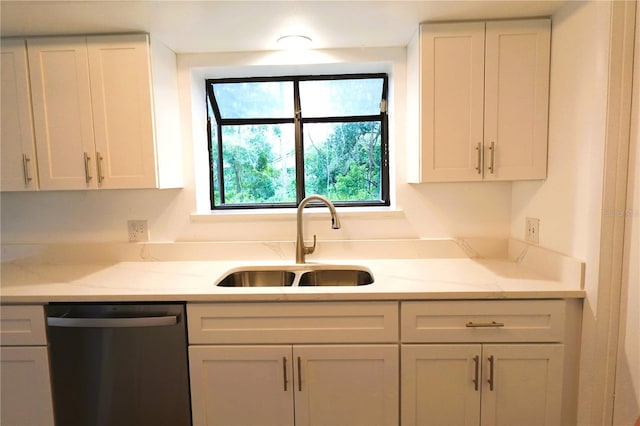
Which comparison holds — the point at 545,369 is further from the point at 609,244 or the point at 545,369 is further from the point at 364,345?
→ the point at 364,345

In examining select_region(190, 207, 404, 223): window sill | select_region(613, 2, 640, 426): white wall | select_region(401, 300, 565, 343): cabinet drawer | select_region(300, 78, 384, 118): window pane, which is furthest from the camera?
select_region(300, 78, 384, 118): window pane

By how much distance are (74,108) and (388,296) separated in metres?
1.77

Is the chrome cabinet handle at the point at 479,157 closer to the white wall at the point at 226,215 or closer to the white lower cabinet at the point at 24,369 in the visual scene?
the white wall at the point at 226,215

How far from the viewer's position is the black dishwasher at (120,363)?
4.35 ft

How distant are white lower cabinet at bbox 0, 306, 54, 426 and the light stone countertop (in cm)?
9

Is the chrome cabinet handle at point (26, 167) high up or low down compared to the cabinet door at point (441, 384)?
up

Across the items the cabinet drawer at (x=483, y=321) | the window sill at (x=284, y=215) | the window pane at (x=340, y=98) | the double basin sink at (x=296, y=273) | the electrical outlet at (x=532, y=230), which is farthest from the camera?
the window pane at (x=340, y=98)

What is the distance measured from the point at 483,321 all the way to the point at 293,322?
2.59 ft

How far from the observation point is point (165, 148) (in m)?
1.71

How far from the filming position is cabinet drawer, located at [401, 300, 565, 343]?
1.28 meters

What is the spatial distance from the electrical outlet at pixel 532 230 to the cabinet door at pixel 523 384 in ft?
1.76

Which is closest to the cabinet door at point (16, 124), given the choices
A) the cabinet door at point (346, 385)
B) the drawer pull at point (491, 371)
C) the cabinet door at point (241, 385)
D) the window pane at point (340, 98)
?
the cabinet door at point (241, 385)

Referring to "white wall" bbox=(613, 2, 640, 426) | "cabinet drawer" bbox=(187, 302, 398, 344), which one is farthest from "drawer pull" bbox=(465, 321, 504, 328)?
"white wall" bbox=(613, 2, 640, 426)

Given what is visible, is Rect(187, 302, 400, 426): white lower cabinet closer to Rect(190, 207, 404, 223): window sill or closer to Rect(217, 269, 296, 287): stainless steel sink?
Rect(217, 269, 296, 287): stainless steel sink
